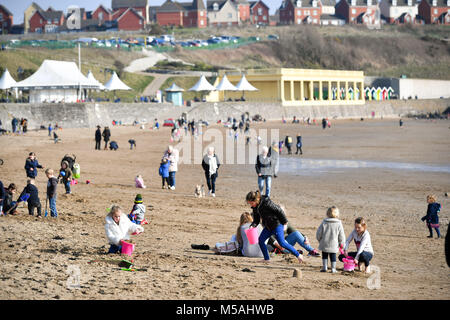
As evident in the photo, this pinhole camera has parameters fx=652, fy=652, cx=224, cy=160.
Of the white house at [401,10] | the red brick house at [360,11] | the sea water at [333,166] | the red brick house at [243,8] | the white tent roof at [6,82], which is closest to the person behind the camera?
the sea water at [333,166]

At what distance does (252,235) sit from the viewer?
1118 centimetres

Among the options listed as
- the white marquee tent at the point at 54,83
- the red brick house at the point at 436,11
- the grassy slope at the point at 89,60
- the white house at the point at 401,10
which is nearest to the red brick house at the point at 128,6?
the grassy slope at the point at 89,60

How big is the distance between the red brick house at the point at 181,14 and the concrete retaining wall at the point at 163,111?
58.4m

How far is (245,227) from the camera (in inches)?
438

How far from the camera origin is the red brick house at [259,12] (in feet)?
492

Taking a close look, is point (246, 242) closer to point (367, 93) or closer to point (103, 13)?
point (367, 93)

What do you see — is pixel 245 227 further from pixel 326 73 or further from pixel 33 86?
pixel 326 73

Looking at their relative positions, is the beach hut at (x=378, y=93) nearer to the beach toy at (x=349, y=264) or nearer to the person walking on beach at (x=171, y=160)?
the person walking on beach at (x=171, y=160)

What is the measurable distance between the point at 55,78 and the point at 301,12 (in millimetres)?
106893

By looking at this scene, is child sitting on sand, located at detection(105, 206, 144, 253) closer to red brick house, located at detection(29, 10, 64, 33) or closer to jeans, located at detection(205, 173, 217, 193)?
jeans, located at detection(205, 173, 217, 193)

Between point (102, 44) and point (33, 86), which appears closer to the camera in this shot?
point (33, 86)

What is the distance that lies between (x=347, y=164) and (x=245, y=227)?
19.0 meters

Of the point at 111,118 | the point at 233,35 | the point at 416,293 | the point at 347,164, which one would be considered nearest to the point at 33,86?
the point at 111,118

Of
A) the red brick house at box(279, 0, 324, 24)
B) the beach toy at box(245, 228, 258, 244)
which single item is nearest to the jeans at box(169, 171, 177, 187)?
the beach toy at box(245, 228, 258, 244)
